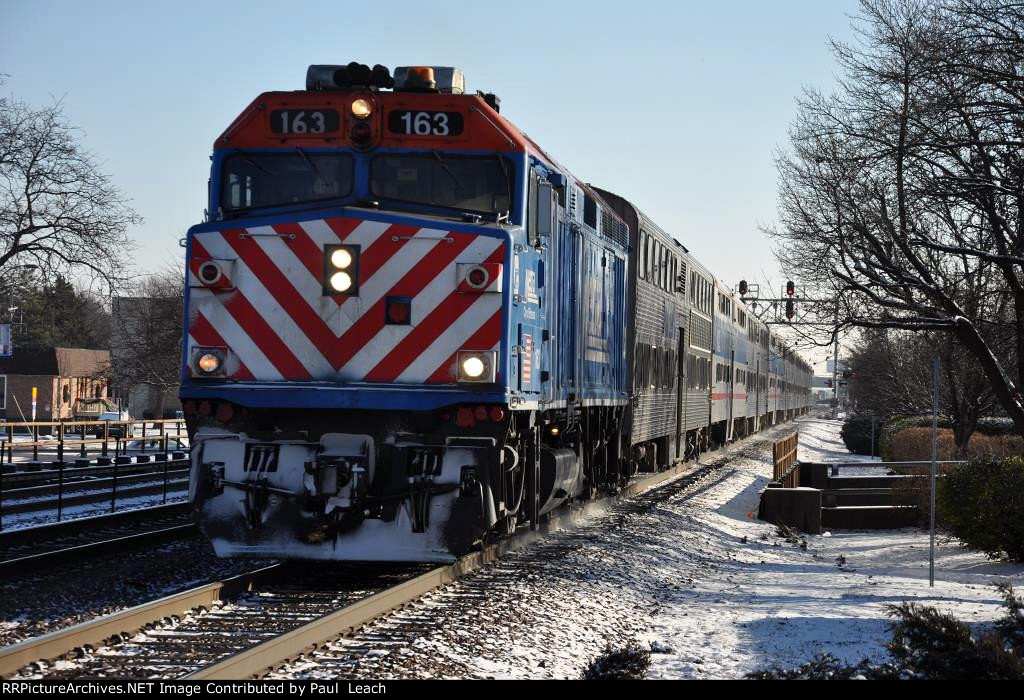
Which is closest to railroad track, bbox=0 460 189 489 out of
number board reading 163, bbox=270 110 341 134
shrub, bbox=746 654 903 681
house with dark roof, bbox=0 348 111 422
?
number board reading 163, bbox=270 110 341 134

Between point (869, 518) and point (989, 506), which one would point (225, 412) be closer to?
point (989, 506)

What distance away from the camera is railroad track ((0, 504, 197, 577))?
34.8 ft

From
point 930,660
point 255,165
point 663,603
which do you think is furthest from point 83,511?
point 930,660

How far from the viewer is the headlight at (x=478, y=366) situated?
9.59m

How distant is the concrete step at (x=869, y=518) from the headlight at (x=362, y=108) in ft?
48.1

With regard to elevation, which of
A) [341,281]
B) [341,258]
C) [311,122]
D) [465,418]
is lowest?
[465,418]

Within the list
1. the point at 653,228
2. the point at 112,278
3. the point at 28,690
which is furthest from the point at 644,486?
the point at 28,690

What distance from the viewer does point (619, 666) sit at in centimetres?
730

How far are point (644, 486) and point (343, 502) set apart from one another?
43.2ft

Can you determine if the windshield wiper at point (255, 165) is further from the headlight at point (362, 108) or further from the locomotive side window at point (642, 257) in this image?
the locomotive side window at point (642, 257)

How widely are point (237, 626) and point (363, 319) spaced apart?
2741mm

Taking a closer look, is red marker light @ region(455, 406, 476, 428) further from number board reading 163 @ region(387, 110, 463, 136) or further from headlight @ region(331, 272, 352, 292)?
number board reading 163 @ region(387, 110, 463, 136)

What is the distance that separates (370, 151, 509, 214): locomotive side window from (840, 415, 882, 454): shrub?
40801 millimetres

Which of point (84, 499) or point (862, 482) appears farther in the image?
point (862, 482)
